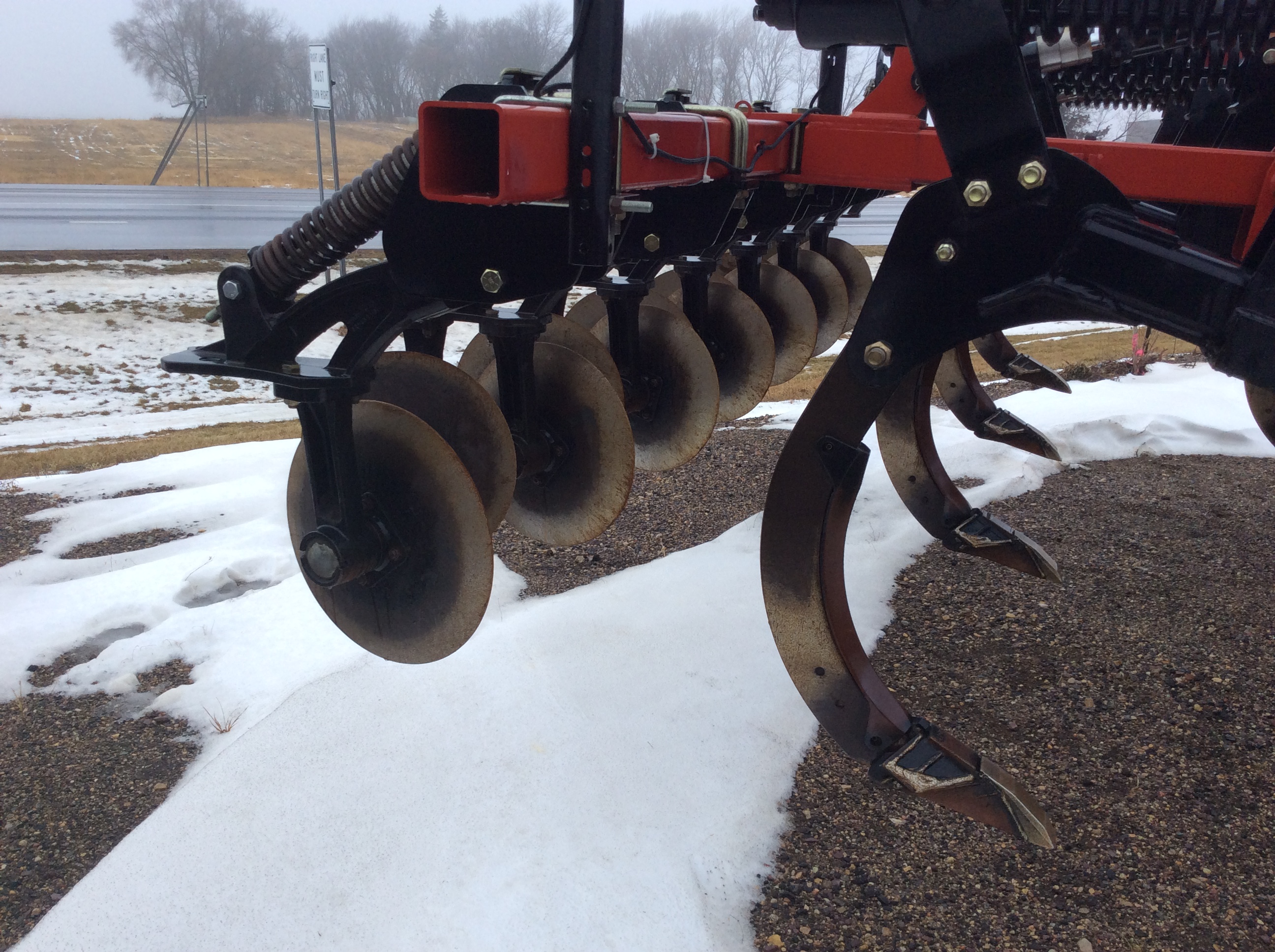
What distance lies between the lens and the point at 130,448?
5.64 m

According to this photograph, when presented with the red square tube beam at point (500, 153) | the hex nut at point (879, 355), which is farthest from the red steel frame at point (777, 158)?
the hex nut at point (879, 355)

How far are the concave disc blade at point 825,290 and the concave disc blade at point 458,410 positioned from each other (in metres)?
2.36

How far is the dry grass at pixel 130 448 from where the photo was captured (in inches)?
194

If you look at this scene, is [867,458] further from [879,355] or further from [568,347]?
[568,347]

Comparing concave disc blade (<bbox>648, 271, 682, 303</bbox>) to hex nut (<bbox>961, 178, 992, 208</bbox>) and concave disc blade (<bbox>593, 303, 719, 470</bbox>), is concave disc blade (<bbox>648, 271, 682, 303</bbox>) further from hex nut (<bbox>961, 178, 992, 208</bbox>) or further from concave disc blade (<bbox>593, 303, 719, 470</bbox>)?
hex nut (<bbox>961, 178, 992, 208</bbox>)

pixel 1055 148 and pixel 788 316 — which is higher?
pixel 1055 148

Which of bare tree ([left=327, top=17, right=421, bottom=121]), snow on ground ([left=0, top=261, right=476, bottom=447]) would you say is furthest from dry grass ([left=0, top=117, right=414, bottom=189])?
snow on ground ([left=0, top=261, right=476, bottom=447])

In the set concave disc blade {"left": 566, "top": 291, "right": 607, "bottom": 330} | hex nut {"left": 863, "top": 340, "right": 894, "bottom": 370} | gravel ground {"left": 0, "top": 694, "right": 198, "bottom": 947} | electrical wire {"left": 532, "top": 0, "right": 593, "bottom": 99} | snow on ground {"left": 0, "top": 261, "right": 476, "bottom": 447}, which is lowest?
snow on ground {"left": 0, "top": 261, "right": 476, "bottom": 447}

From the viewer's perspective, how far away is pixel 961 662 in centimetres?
258

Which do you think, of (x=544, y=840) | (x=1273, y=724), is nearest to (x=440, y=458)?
(x=544, y=840)

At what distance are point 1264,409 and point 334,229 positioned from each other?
2.62 meters

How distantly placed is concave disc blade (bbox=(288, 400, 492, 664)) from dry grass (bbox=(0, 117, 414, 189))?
2211 cm

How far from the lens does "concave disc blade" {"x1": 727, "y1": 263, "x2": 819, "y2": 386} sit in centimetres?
378

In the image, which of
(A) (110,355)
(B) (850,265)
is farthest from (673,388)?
(A) (110,355)
